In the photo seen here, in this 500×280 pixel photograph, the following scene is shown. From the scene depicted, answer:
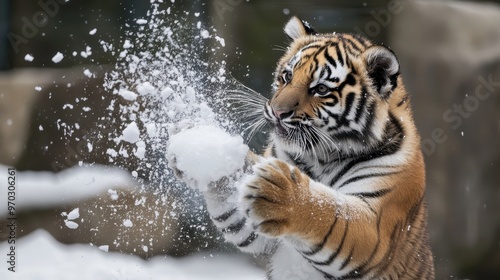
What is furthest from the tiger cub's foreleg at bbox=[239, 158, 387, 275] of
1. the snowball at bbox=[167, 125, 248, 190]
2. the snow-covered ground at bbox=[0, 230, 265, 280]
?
the snow-covered ground at bbox=[0, 230, 265, 280]

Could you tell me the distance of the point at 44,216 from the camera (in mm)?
4309

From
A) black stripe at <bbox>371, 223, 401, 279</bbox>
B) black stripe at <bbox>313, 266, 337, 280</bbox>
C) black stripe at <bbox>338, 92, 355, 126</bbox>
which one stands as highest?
black stripe at <bbox>338, 92, 355, 126</bbox>

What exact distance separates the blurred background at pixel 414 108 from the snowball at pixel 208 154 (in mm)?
2064

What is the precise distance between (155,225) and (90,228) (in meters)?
0.41

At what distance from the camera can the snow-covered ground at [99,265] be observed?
12.0 feet

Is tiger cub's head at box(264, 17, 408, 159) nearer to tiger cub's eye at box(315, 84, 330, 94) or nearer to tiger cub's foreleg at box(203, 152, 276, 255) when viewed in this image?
tiger cub's eye at box(315, 84, 330, 94)

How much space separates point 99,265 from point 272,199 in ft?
7.91

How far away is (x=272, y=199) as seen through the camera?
182cm

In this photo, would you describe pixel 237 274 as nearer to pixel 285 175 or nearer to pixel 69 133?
pixel 69 133

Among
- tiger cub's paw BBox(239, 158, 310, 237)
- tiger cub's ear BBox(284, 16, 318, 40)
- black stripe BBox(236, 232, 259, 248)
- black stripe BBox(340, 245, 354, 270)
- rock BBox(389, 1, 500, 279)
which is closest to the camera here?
tiger cub's paw BBox(239, 158, 310, 237)

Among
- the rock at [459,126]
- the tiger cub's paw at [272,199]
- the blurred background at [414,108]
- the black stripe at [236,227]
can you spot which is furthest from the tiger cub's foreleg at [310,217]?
the rock at [459,126]

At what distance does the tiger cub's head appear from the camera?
2.15m

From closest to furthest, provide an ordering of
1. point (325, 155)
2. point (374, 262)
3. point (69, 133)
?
point (374, 262)
point (325, 155)
point (69, 133)

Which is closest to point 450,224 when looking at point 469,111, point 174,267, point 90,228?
point 469,111
